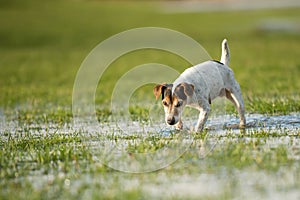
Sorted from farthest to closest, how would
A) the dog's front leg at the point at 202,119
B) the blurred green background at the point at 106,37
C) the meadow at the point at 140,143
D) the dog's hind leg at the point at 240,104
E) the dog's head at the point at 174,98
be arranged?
the blurred green background at the point at 106,37 < the dog's hind leg at the point at 240,104 < the dog's front leg at the point at 202,119 < the dog's head at the point at 174,98 < the meadow at the point at 140,143

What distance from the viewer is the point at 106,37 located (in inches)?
1651

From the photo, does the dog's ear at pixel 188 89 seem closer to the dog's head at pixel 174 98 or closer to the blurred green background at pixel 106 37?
the dog's head at pixel 174 98

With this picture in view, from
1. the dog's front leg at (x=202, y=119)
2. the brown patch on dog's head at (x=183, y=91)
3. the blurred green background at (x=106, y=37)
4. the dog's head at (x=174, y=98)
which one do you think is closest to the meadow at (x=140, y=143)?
the blurred green background at (x=106, y=37)

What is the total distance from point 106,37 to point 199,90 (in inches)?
1320

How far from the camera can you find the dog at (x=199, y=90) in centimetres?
843

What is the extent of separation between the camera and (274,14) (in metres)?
55.3

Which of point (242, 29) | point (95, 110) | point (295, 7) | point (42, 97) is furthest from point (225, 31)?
point (95, 110)

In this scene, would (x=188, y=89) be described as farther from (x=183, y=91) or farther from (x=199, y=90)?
(x=199, y=90)

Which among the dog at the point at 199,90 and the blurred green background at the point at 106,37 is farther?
the blurred green background at the point at 106,37

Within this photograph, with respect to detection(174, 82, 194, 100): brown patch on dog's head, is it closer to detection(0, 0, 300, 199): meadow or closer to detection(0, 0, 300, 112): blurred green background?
detection(0, 0, 300, 199): meadow

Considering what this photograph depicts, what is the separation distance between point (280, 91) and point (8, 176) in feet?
32.8

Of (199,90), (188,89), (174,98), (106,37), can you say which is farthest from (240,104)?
(106,37)

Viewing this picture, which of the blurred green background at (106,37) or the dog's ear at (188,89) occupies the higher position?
→ the blurred green background at (106,37)

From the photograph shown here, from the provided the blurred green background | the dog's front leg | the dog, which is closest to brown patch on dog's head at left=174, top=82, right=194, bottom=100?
the dog
